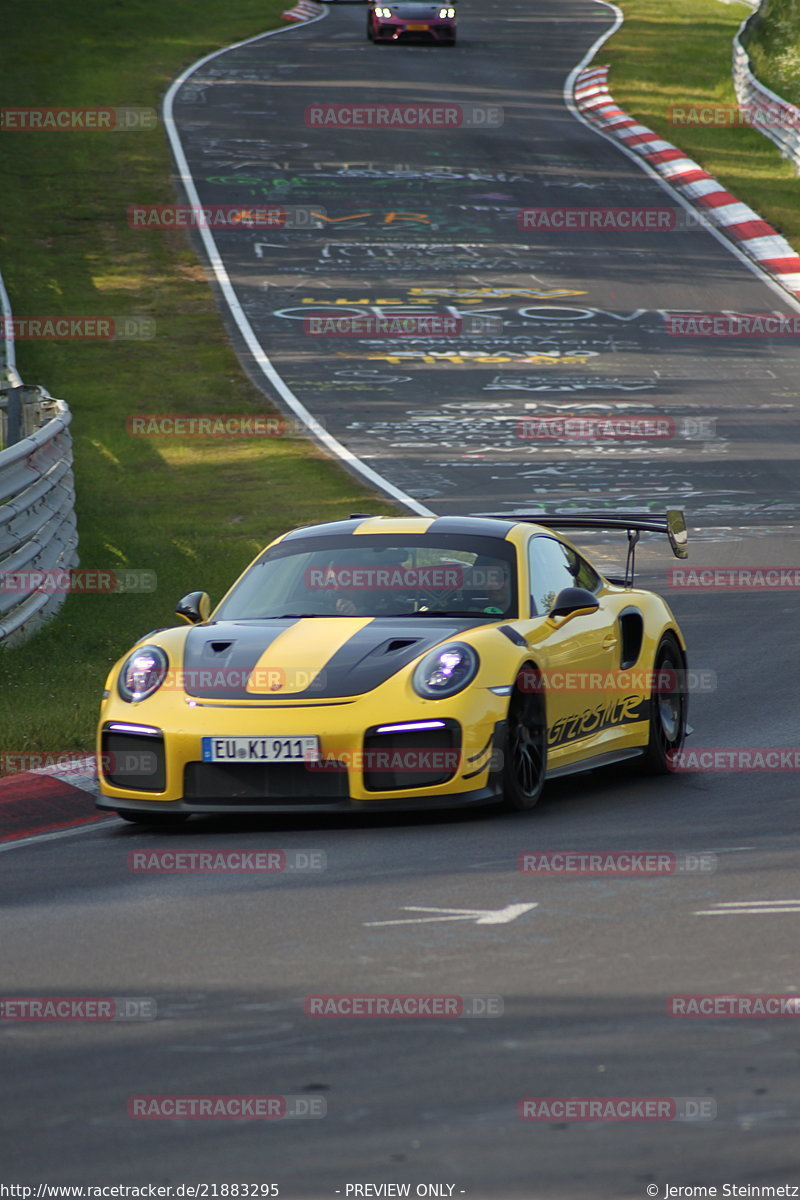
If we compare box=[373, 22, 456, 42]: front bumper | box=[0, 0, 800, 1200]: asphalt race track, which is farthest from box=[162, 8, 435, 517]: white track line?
box=[373, 22, 456, 42]: front bumper

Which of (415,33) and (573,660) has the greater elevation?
(573,660)

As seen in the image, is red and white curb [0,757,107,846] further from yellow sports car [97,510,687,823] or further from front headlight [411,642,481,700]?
front headlight [411,642,481,700]

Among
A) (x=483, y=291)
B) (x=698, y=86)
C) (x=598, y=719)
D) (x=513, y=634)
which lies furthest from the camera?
(x=698, y=86)

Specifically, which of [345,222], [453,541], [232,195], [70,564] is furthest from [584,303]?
[453,541]

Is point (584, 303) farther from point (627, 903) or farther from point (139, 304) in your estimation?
point (627, 903)

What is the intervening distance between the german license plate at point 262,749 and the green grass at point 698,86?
23057 millimetres

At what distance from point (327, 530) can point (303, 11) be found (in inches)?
1878

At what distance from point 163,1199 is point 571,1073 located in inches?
44.1

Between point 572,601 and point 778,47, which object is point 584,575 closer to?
point 572,601

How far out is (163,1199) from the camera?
391 cm

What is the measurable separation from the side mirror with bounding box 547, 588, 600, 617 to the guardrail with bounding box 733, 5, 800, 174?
1027 inches

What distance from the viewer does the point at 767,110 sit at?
35312mm

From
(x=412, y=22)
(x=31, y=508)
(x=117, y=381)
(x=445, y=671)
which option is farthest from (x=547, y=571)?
(x=412, y=22)

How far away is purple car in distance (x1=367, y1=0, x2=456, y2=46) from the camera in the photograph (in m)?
46.5
